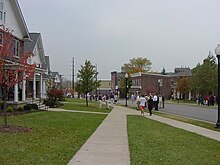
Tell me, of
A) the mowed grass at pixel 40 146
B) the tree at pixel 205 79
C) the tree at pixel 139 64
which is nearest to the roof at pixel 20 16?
the mowed grass at pixel 40 146

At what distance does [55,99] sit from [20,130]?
68.2 ft

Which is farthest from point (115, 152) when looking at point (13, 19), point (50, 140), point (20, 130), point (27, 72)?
point (13, 19)

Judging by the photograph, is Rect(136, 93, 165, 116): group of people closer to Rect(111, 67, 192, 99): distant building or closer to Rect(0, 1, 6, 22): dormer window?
Rect(0, 1, 6, 22): dormer window

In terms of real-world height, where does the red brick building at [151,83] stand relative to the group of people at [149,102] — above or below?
above

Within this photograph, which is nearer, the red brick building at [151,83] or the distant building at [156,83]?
the distant building at [156,83]

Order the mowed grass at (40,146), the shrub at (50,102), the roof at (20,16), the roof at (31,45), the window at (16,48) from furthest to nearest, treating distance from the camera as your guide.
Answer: the roof at (31,45), the shrub at (50,102), the window at (16,48), the roof at (20,16), the mowed grass at (40,146)

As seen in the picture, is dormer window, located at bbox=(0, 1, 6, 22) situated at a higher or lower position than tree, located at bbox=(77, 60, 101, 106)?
higher

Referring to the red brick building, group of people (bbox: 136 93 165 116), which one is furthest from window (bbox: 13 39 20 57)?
the red brick building

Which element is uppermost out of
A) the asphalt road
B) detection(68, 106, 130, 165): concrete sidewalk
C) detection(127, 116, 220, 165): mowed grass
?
detection(68, 106, 130, 165): concrete sidewalk

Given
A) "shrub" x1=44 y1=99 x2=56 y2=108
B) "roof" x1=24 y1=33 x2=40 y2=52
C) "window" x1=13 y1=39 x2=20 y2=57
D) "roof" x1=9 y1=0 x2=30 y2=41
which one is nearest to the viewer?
"roof" x1=9 y1=0 x2=30 y2=41

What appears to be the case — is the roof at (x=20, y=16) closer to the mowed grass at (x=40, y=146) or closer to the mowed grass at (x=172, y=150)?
the mowed grass at (x=40, y=146)

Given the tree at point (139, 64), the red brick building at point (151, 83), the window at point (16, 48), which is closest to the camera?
the window at point (16, 48)

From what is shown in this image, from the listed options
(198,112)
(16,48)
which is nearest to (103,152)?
(16,48)

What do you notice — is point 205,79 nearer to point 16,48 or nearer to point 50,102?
point 50,102
